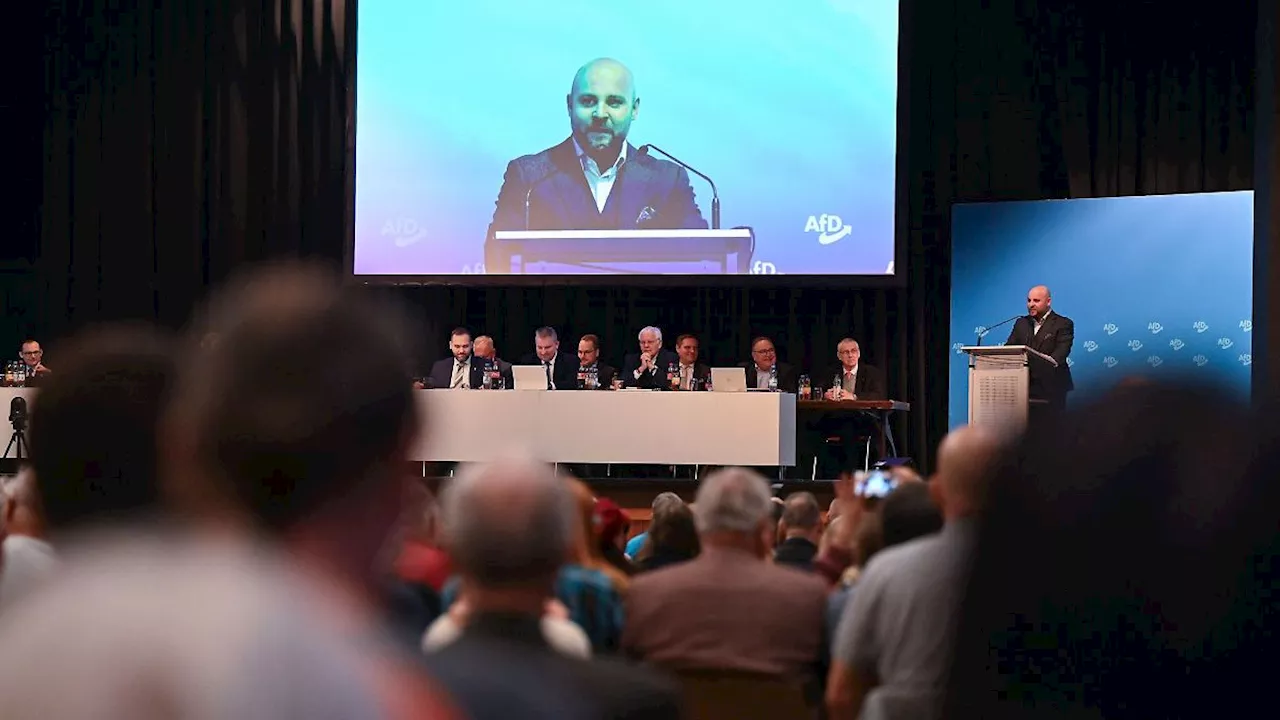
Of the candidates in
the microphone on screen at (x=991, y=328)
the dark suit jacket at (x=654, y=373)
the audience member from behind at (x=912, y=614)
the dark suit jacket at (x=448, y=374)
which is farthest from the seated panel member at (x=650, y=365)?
the audience member from behind at (x=912, y=614)

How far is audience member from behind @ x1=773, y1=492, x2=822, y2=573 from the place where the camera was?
127 inches

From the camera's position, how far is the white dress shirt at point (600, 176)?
989cm

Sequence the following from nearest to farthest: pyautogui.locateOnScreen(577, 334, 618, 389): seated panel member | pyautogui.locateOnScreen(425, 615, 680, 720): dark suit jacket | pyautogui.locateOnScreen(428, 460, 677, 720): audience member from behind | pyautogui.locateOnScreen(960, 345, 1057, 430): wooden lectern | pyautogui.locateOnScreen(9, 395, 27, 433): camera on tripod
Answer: pyautogui.locateOnScreen(425, 615, 680, 720): dark suit jacket, pyautogui.locateOnScreen(428, 460, 677, 720): audience member from behind, pyautogui.locateOnScreen(960, 345, 1057, 430): wooden lectern, pyautogui.locateOnScreen(9, 395, 27, 433): camera on tripod, pyautogui.locateOnScreen(577, 334, 618, 389): seated panel member

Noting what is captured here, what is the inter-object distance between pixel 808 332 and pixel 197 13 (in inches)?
209

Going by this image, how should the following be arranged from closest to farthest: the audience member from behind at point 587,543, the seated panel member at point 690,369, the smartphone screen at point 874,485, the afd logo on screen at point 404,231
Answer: the audience member from behind at point 587,543 → the smartphone screen at point 874,485 → the seated panel member at point 690,369 → the afd logo on screen at point 404,231

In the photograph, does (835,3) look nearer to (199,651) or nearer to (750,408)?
(750,408)

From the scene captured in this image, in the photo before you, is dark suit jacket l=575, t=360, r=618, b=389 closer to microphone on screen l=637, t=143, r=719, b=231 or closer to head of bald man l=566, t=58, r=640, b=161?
microphone on screen l=637, t=143, r=719, b=231

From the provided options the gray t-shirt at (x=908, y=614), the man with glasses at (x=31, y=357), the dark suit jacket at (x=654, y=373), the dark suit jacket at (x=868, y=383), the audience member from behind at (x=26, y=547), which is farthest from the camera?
the dark suit jacket at (x=868, y=383)

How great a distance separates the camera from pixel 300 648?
0.64 meters

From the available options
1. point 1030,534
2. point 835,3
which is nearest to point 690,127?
point 835,3

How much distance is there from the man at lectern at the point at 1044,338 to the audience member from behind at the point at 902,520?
19.9ft

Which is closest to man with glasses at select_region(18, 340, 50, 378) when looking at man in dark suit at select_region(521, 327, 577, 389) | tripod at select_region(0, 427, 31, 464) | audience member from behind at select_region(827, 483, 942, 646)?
tripod at select_region(0, 427, 31, 464)

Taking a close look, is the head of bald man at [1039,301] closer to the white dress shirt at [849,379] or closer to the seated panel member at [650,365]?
the white dress shirt at [849,379]

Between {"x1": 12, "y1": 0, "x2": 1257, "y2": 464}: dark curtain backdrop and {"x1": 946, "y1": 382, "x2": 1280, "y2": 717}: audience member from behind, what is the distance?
8.69m
